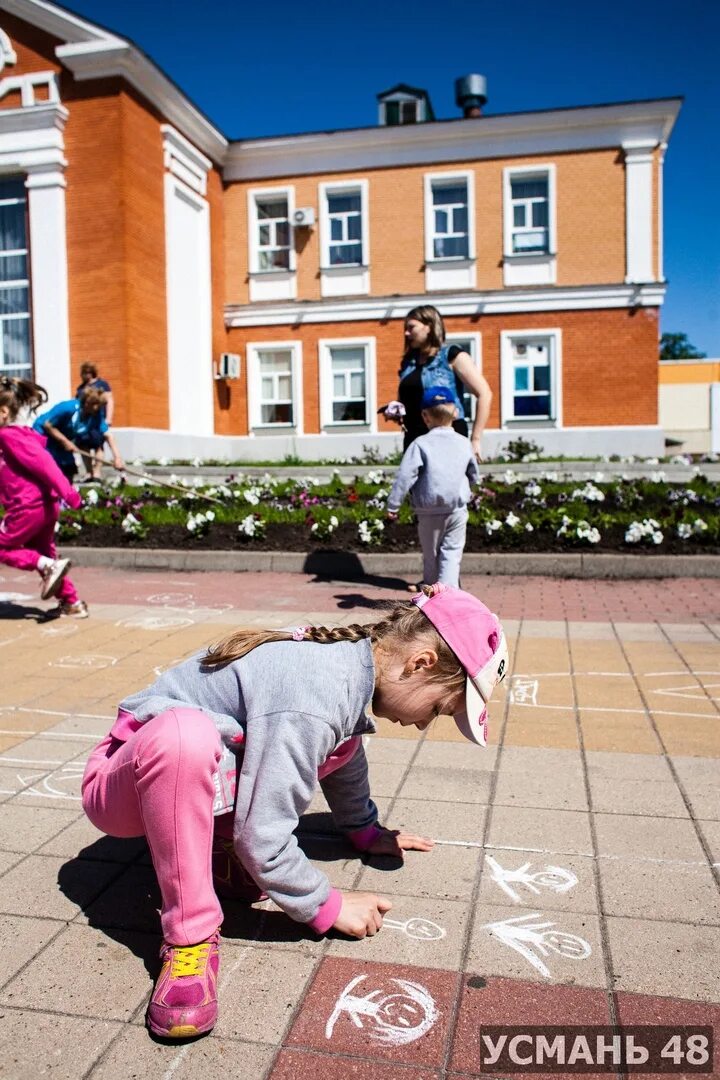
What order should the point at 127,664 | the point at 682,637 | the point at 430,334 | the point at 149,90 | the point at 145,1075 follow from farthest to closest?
1. the point at 149,90
2. the point at 430,334
3. the point at 682,637
4. the point at 127,664
5. the point at 145,1075

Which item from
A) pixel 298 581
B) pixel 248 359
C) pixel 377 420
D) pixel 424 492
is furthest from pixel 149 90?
pixel 424 492

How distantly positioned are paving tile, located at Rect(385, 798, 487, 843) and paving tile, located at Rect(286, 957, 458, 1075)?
875 mm

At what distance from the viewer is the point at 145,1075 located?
196 centimetres

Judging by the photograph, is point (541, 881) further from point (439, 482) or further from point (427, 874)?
point (439, 482)

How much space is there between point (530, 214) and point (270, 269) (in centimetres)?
708

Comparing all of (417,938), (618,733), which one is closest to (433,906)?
(417,938)

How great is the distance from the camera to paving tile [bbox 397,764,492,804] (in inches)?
140

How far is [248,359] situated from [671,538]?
55.8 ft

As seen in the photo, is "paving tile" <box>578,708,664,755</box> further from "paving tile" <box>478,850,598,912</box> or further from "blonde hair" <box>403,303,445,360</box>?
"blonde hair" <box>403,303,445,360</box>

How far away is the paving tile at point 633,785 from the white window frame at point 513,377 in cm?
1982

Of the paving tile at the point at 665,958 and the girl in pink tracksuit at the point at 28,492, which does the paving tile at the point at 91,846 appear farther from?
the girl in pink tracksuit at the point at 28,492

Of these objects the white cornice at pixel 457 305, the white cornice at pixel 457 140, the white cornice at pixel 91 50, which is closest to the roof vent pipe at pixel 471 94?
the white cornice at pixel 457 140

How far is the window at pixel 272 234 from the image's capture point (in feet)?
80.2

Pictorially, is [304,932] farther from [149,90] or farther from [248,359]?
[248,359]
